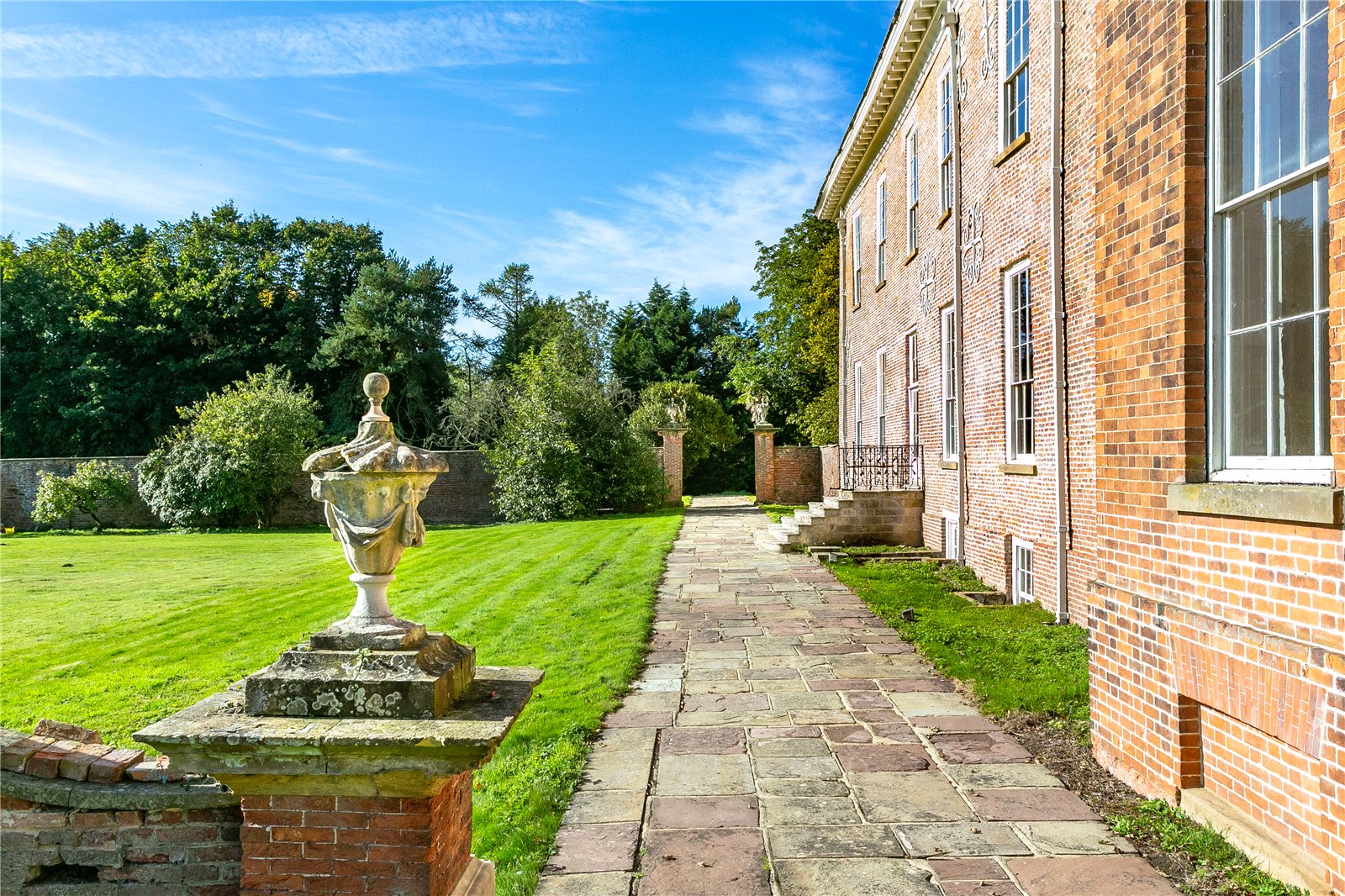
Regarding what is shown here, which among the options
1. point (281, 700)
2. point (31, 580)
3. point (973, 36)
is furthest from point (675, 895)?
point (31, 580)

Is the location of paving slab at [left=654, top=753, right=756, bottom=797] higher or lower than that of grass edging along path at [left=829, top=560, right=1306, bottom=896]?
lower

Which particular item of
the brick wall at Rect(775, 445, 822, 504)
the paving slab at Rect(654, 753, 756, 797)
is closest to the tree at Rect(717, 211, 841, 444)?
the brick wall at Rect(775, 445, 822, 504)

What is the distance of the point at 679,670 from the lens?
6918 mm

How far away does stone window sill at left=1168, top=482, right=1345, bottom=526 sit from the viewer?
304cm

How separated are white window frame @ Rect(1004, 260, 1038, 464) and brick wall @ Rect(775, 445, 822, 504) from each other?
55.5 feet

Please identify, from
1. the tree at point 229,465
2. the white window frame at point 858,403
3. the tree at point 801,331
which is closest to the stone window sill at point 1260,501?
the white window frame at point 858,403

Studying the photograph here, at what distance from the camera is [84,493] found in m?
25.2

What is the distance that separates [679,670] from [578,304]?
43.5 m

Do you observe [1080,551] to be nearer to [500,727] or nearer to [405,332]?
[500,727]

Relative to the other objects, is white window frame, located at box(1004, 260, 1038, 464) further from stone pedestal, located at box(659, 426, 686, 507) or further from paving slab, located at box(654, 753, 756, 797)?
stone pedestal, located at box(659, 426, 686, 507)

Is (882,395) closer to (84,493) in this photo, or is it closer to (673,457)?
(673,457)

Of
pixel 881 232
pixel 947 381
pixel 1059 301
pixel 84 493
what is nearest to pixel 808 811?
pixel 1059 301

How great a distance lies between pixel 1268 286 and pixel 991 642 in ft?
15.5

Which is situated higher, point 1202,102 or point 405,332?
point 405,332
